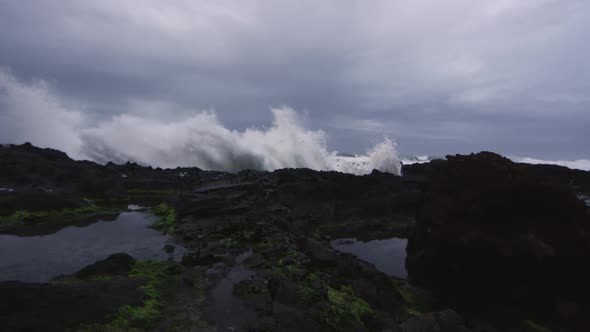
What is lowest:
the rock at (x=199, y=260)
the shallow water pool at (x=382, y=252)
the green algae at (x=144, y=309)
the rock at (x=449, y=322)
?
the shallow water pool at (x=382, y=252)

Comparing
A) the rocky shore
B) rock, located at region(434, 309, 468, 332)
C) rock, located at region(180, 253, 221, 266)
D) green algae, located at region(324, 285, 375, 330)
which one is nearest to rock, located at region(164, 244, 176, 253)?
the rocky shore

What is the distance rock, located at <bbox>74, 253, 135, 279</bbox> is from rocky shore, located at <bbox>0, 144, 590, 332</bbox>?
0.04m

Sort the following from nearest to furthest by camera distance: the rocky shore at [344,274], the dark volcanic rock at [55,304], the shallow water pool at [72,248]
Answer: the dark volcanic rock at [55,304]
the rocky shore at [344,274]
the shallow water pool at [72,248]

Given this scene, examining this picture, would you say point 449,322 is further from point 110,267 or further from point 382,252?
point 110,267

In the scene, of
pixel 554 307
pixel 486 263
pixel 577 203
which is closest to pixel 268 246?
pixel 486 263

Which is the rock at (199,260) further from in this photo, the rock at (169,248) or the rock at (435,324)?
the rock at (435,324)

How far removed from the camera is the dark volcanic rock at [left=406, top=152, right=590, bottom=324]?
35.8ft

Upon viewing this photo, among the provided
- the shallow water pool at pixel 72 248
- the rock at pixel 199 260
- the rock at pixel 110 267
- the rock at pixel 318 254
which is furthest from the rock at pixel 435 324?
the shallow water pool at pixel 72 248

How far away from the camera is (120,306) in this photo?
7465 mm

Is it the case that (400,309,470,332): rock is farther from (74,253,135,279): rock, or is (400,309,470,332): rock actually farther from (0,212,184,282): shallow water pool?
(0,212,184,282): shallow water pool

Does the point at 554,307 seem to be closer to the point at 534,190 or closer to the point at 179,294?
the point at 534,190

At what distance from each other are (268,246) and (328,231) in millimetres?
9687

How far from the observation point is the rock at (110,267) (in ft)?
32.3

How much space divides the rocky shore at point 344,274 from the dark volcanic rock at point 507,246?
0.04m
